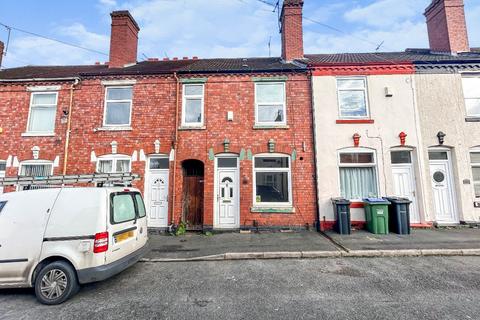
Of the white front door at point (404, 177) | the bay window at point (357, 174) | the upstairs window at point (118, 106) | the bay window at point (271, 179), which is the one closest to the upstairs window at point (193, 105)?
the upstairs window at point (118, 106)

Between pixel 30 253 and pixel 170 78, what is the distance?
757cm

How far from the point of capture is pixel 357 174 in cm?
890

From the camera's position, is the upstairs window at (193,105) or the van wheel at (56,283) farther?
the upstairs window at (193,105)

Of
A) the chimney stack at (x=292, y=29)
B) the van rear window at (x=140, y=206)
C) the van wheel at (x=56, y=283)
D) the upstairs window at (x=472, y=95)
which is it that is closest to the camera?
the van wheel at (x=56, y=283)

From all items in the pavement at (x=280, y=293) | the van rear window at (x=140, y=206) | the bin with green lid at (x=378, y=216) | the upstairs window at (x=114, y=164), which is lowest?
the pavement at (x=280, y=293)

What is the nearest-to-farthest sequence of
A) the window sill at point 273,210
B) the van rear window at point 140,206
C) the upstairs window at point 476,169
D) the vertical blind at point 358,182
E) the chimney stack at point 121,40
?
the van rear window at point 140,206 → the window sill at point 273,210 → the upstairs window at point 476,169 → the vertical blind at point 358,182 → the chimney stack at point 121,40

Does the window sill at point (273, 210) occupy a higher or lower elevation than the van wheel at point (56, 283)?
higher

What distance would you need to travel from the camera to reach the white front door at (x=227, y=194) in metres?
8.79

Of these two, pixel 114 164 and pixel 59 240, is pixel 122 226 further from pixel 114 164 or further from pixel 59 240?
pixel 114 164

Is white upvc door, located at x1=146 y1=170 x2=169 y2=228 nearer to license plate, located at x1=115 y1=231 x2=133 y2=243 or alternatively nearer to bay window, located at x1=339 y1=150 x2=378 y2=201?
license plate, located at x1=115 y1=231 x2=133 y2=243

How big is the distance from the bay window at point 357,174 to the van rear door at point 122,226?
24.3 ft

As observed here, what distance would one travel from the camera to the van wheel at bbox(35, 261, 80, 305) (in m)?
3.83

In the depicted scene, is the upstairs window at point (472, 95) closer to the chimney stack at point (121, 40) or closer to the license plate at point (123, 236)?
the license plate at point (123, 236)

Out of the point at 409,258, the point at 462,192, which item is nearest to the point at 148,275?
the point at 409,258
